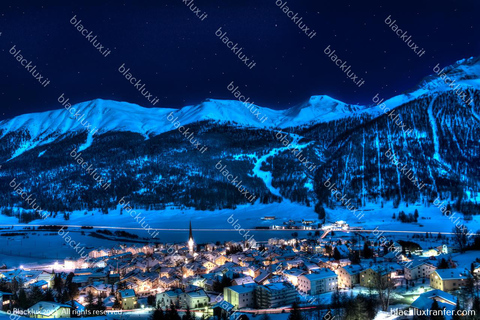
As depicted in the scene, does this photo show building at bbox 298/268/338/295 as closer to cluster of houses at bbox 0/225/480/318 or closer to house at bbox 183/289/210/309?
cluster of houses at bbox 0/225/480/318

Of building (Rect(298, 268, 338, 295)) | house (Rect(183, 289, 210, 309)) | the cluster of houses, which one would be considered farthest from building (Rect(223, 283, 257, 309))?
building (Rect(298, 268, 338, 295))

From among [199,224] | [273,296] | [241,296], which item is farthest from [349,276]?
[199,224]

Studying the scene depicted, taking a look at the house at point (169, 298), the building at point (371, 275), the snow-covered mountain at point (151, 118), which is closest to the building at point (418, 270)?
the building at point (371, 275)

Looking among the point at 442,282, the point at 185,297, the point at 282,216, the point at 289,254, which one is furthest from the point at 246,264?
the point at 282,216

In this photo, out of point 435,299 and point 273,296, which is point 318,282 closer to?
point 273,296

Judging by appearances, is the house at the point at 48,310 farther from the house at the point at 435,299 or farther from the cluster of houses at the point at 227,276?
the house at the point at 435,299

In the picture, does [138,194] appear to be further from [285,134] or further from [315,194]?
[285,134]
